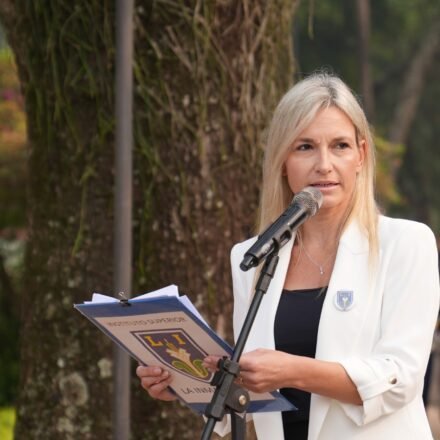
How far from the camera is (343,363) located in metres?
3.70

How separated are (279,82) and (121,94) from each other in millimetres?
1262

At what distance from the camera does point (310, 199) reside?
12.2ft

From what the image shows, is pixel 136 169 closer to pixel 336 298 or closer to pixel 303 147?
pixel 303 147

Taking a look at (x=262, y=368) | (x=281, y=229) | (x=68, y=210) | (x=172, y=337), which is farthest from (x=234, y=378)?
(x=68, y=210)

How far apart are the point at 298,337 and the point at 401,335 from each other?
13.0 inches

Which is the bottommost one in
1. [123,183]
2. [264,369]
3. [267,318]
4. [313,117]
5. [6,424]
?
[6,424]

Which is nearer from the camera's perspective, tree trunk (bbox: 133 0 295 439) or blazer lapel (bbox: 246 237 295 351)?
blazer lapel (bbox: 246 237 295 351)

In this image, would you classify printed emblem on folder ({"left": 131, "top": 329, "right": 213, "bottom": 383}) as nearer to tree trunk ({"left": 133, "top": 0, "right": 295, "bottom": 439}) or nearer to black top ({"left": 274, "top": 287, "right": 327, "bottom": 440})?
black top ({"left": 274, "top": 287, "right": 327, "bottom": 440})

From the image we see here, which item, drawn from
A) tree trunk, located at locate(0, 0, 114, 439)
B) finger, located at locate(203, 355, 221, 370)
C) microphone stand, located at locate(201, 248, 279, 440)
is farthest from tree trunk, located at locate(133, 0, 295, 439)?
microphone stand, located at locate(201, 248, 279, 440)

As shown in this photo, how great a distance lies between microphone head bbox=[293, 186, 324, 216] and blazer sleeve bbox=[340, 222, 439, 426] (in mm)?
293

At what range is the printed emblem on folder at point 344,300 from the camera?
380 centimetres

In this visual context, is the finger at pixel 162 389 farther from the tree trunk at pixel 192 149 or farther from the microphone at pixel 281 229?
the tree trunk at pixel 192 149

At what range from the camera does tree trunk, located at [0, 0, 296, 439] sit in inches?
225

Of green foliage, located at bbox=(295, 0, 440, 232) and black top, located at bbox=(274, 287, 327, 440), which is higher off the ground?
green foliage, located at bbox=(295, 0, 440, 232)
